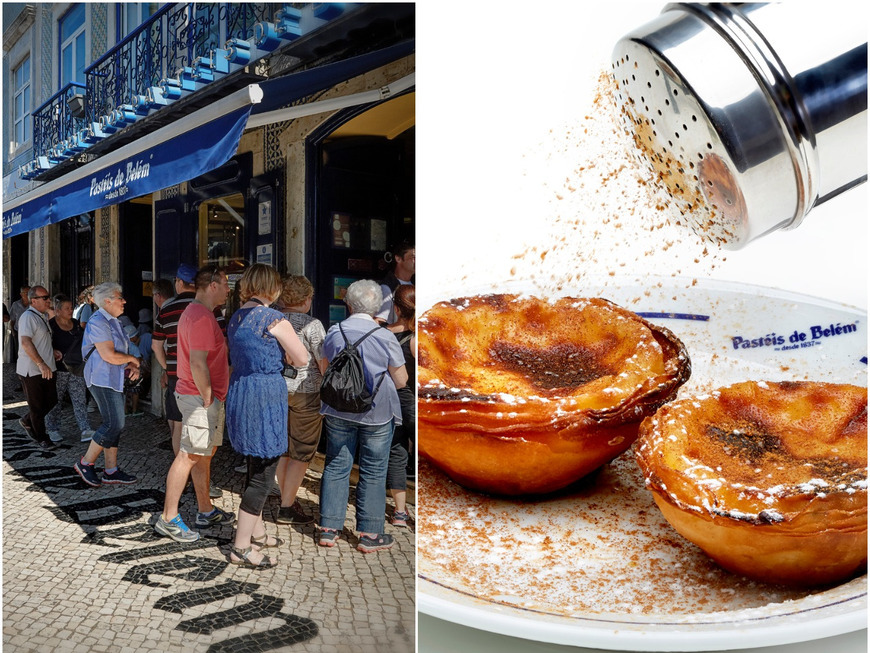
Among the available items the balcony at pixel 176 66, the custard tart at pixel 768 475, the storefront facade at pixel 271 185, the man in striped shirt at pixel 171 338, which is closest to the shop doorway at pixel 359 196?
the storefront facade at pixel 271 185

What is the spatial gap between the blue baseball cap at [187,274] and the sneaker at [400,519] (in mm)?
973

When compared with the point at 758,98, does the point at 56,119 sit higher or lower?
higher

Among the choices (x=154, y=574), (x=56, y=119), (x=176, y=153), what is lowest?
(x=154, y=574)

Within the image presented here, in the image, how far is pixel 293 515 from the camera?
222cm

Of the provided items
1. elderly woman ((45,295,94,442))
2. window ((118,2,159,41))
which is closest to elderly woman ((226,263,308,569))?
elderly woman ((45,295,94,442))

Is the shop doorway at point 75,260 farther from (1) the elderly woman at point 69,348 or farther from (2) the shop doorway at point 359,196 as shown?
(2) the shop doorway at point 359,196

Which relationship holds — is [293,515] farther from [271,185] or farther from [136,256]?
[271,185]

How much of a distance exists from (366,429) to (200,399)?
52 centimetres

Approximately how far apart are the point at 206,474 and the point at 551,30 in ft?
5.66

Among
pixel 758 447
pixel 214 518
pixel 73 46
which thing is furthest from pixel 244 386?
pixel 758 447

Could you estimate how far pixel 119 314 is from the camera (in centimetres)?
217

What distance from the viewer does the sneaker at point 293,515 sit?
2215 millimetres

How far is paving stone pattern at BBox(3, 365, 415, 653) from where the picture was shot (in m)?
2.04

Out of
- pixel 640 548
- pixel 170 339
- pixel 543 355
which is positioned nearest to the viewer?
pixel 640 548
